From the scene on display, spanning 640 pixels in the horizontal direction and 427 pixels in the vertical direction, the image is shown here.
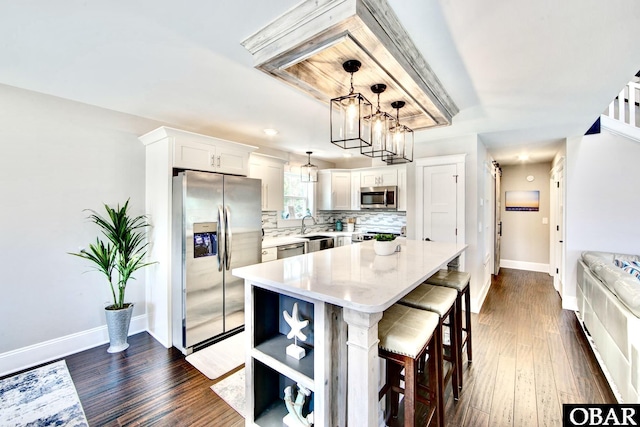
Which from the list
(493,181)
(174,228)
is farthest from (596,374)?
(174,228)

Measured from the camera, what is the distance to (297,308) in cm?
153

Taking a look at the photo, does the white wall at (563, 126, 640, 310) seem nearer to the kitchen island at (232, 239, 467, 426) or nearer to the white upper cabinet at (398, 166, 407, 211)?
the white upper cabinet at (398, 166, 407, 211)

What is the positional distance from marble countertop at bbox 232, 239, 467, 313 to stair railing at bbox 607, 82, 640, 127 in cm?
313

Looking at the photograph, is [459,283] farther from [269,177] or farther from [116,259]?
[116,259]

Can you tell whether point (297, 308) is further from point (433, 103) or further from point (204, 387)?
point (433, 103)

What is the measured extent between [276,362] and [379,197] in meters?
3.87

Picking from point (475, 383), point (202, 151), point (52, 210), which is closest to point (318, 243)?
point (202, 151)

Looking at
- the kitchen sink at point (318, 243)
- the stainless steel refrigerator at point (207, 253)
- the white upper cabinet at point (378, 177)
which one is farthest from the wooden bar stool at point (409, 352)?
the white upper cabinet at point (378, 177)

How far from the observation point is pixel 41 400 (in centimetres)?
198

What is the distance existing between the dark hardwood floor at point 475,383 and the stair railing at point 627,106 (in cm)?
257

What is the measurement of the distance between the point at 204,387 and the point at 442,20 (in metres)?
2.95

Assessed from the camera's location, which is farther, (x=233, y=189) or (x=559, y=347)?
(x=233, y=189)

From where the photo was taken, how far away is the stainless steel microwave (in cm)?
486

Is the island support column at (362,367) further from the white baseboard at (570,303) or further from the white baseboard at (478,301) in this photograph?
the white baseboard at (570,303)
